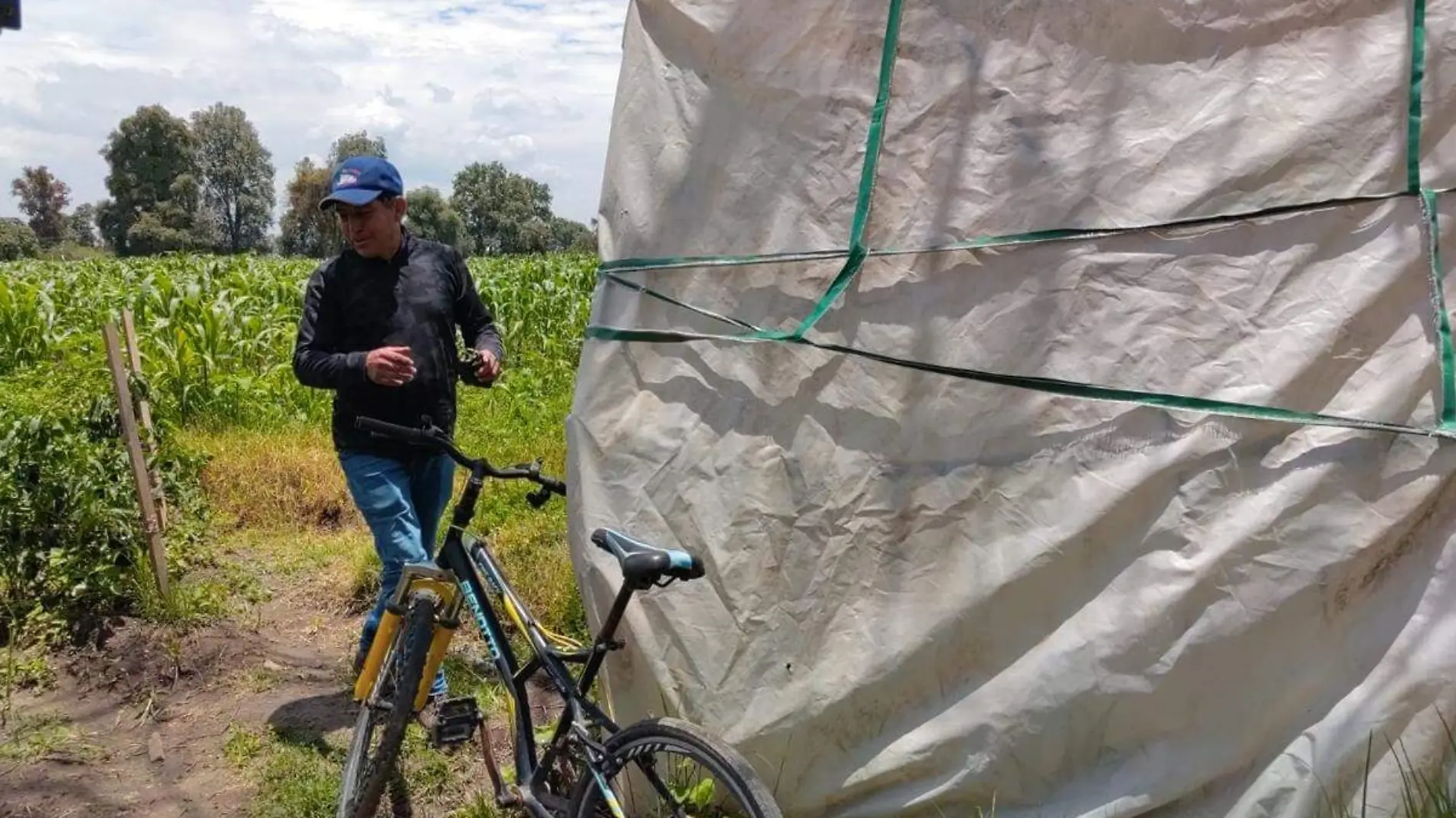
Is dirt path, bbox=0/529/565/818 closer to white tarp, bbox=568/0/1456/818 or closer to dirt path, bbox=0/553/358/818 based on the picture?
dirt path, bbox=0/553/358/818

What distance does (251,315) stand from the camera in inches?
400

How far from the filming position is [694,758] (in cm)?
229

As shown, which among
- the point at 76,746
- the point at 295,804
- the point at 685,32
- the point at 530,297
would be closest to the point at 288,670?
the point at 76,746

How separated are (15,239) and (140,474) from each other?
259 feet

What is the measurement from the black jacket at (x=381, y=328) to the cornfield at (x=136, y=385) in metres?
2.02

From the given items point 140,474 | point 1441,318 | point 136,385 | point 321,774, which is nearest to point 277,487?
point 136,385

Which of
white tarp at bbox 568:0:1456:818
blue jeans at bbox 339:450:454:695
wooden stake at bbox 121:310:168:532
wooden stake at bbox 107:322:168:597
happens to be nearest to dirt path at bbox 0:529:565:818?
wooden stake at bbox 107:322:168:597

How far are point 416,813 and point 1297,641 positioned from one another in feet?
8.40

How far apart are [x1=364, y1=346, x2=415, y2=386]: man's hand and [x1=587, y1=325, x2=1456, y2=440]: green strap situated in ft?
3.11

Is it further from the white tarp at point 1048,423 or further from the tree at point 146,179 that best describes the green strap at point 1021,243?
the tree at point 146,179

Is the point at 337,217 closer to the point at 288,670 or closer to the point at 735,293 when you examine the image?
the point at 735,293

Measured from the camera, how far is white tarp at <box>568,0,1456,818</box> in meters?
2.21

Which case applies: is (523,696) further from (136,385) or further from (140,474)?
(136,385)

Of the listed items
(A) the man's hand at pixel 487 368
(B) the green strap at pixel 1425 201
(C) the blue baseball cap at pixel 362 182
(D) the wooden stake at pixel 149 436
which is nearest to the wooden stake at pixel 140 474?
(D) the wooden stake at pixel 149 436
